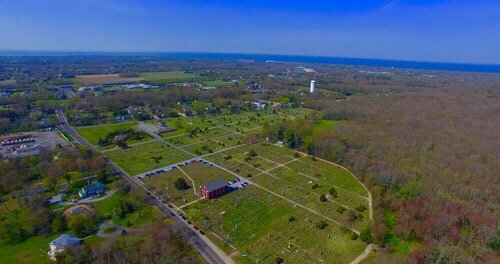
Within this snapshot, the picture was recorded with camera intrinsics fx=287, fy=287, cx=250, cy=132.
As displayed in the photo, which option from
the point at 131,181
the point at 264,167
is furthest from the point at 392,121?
the point at 131,181

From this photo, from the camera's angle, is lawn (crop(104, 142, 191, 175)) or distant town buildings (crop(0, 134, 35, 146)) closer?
lawn (crop(104, 142, 191, 175))

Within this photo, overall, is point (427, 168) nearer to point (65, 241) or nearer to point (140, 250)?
point (140, 250)

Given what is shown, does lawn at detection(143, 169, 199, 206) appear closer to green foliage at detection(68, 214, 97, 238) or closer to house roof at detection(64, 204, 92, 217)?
house roof at detection(64, 204, 92, 217)

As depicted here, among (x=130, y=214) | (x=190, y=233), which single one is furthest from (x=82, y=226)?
(x=190, y=233)

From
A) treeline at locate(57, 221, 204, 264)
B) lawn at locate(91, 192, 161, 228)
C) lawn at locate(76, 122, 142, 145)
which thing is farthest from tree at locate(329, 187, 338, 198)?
lawn at locate(76, 122, 142, 145)

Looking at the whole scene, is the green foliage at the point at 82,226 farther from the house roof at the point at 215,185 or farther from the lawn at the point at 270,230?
the house roof at the point at 215,185
